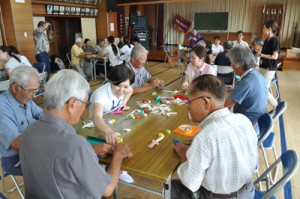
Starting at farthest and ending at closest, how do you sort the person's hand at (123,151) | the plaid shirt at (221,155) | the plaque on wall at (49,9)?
the plaque on wall at (49,9), the person's hand at (123,151), the plaid shirt at (221,155)

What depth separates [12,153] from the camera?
1639 millimetres

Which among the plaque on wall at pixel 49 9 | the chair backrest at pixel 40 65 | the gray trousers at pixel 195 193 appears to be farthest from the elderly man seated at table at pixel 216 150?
the plaque on wall at pixel 49 9

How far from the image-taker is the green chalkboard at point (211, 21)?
1095cm

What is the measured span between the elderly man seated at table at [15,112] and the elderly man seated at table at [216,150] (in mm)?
1140

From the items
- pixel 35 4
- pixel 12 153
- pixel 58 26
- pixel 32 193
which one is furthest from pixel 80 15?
pixel 32 193

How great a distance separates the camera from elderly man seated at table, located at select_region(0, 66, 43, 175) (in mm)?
1560

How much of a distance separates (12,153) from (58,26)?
25.2ft

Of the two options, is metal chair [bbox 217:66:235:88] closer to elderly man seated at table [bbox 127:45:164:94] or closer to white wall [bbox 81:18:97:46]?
elderly man seated at table [bbox 127:45:164:94]

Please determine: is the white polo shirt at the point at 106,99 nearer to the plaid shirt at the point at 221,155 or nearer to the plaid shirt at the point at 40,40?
the plaid shirt at the point at 221,155

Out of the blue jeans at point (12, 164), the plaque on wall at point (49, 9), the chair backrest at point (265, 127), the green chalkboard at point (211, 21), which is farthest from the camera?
the green chalkboard at point (211, 21)

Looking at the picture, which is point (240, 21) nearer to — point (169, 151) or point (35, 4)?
point (35, 4)

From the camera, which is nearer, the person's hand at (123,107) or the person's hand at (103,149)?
the person's hand at (103,149)

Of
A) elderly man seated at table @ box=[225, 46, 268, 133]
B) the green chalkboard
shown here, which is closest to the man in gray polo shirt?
elderly man seated at table @ box=[225, 46, 268, 133]

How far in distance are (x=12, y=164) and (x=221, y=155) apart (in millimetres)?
1451
